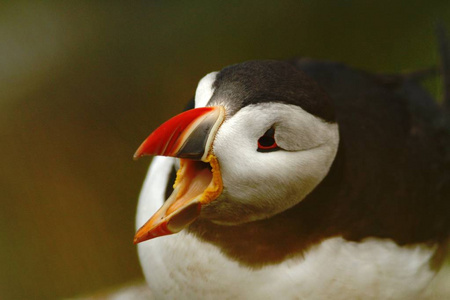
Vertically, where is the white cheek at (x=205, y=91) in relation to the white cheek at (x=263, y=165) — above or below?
above

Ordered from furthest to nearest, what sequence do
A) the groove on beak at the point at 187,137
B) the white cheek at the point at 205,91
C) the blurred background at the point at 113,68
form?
the blurred background at the point at 113,68 < the white cheek at the point at 205,91 < the groove on beak at the point at 187,137

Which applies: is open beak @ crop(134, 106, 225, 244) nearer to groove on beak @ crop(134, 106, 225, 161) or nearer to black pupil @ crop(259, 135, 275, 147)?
groove on beak @ crop(134, 106, 225, 161)

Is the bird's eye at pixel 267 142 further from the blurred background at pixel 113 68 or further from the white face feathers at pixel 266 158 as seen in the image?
the blurred background at pixel 113 68

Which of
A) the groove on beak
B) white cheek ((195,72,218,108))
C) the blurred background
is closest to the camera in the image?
the groove on beak

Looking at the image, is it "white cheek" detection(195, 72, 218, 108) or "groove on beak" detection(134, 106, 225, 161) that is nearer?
"groove on beak" detection(134, 106, 225, 161)

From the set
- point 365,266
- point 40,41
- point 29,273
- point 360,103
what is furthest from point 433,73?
point 40,41

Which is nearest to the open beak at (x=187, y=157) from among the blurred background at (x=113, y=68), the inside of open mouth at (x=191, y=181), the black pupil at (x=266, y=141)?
the inside of open mouth at (x=191, y=181)

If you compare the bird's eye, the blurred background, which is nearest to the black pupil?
the bird's eye

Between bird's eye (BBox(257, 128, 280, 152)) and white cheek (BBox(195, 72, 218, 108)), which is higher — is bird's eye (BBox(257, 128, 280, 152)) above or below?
below

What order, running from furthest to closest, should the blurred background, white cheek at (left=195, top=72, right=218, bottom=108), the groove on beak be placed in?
the blurred background
white cheek at (left=195, top=72, right=218, bottom=108)
the groove on beak

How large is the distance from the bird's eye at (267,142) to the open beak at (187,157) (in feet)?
0.33

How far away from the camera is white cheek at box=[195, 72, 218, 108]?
1353 millimetres

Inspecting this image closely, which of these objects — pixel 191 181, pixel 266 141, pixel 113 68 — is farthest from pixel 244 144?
pixel 113 68

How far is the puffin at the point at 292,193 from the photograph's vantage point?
1.29 metres
